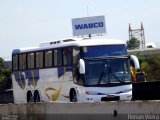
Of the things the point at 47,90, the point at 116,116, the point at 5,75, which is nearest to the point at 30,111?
the point at 116,116

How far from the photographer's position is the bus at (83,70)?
994 inches

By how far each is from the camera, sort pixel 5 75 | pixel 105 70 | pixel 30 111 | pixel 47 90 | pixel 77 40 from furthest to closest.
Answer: pixel 5 75 < pixel 47 90 < pixel 77 40 < pixel 105 70 < pixel 30 111

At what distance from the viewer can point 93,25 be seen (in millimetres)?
89438

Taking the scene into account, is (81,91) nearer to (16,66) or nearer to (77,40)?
(77,40)

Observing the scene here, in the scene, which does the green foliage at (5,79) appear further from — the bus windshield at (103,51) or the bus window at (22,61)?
the bus windshield at (103,51)

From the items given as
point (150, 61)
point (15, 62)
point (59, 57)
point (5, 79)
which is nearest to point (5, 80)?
point (5, 79)

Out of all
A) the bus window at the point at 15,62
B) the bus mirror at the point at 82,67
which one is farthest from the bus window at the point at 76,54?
the bus window at the point at 15,62

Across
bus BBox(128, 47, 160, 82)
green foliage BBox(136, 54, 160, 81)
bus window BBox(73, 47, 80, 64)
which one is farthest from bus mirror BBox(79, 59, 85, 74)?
green foliage BBox(136, 54, 160, 81)

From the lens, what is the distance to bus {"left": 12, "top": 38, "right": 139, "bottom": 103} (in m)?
25.2

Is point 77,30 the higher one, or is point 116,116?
point 77,30

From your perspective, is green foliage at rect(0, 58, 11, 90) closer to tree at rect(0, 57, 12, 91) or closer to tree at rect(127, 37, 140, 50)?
tree at rect(0, 57, 12, 91)

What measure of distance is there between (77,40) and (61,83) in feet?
7.38

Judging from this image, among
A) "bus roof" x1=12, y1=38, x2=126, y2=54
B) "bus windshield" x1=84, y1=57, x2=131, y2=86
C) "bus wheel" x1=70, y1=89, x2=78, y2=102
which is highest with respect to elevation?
"bus roof" x1=12, y1=38, x2=126, y2=54

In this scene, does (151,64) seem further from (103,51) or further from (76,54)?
(76,54)
